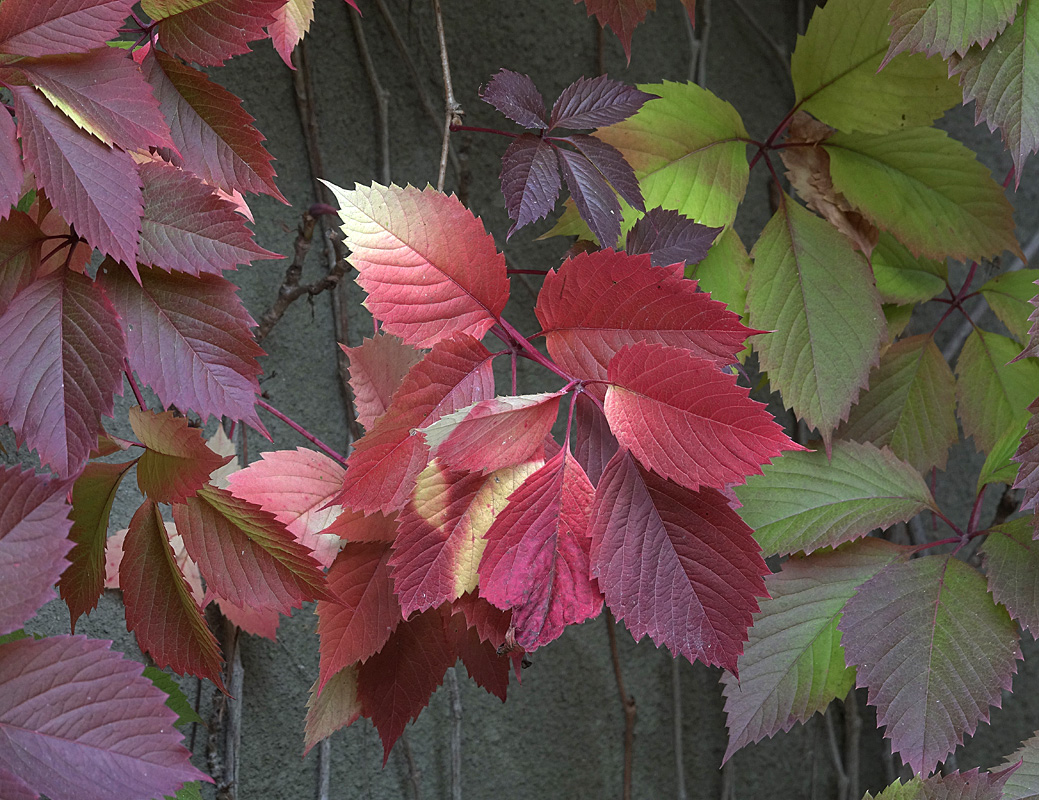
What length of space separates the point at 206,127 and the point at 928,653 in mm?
678

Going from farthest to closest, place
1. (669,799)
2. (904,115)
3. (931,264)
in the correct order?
1. (669,799)
2. (931,264)
3. (904,115)

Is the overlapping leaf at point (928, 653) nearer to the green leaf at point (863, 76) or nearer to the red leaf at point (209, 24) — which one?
the green leaf at point (863, 76)

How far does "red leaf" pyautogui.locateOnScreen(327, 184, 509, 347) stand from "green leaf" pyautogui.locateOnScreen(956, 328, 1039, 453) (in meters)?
0.63

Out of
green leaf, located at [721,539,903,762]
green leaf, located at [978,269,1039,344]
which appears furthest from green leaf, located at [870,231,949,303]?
green leaf, located at [721,539,903,762]

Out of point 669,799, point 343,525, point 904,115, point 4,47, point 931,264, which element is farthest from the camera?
point 669,799

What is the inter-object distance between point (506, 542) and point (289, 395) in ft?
1.82

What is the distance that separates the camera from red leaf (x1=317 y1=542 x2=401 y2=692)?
0.54 m

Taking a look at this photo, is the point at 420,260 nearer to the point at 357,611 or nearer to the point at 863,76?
the point at 357,611

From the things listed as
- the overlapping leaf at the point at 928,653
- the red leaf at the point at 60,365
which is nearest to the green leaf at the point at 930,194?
the overlapping leaf at the point at 928,653

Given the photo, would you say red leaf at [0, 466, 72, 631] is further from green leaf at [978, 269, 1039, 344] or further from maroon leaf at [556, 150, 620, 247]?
green leaf at [978, 269, 1039, 344]

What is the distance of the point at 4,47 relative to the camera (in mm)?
382

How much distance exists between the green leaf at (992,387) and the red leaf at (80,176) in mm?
825

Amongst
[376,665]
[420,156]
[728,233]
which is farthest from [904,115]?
[376,665]

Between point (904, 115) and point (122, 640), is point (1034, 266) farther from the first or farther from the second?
point (122, 640)
